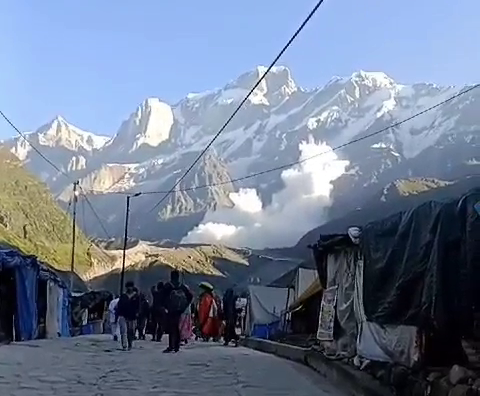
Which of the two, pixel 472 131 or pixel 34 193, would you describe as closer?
pixel 34 193

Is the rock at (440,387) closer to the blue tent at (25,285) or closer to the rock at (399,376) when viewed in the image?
the rock at (399,376)

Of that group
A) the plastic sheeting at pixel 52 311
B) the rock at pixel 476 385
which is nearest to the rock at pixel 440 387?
the rock at pixel 476 385

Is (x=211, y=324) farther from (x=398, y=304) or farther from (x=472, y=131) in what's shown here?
(x=472, y=131)

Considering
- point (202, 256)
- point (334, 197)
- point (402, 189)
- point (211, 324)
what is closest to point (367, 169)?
point (334, 197)

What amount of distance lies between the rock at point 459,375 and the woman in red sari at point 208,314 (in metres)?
15.9

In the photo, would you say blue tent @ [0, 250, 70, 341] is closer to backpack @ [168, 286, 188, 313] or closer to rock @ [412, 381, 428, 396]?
backpack @ [168, 286, 188, 313]

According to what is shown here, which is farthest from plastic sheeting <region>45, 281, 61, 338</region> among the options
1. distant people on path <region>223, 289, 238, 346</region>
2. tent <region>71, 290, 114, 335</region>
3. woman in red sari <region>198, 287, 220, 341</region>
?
tent <region>71, 290, 114, 335</region>

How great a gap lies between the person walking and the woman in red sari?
4.08 meters

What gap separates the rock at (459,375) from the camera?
307 inches

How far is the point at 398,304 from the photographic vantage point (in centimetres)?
995

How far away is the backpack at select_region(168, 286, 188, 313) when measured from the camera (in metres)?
18.5

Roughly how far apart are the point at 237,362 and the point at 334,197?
6206 inches

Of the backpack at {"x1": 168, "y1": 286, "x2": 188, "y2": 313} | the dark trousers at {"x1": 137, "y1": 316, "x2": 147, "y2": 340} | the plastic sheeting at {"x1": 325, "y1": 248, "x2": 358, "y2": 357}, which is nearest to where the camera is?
the plastic sheeting at {"x1": 325, "y1": 248, "x2": 358, "y2": 357}

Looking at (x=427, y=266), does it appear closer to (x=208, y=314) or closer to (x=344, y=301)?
(x=344, y=301)
